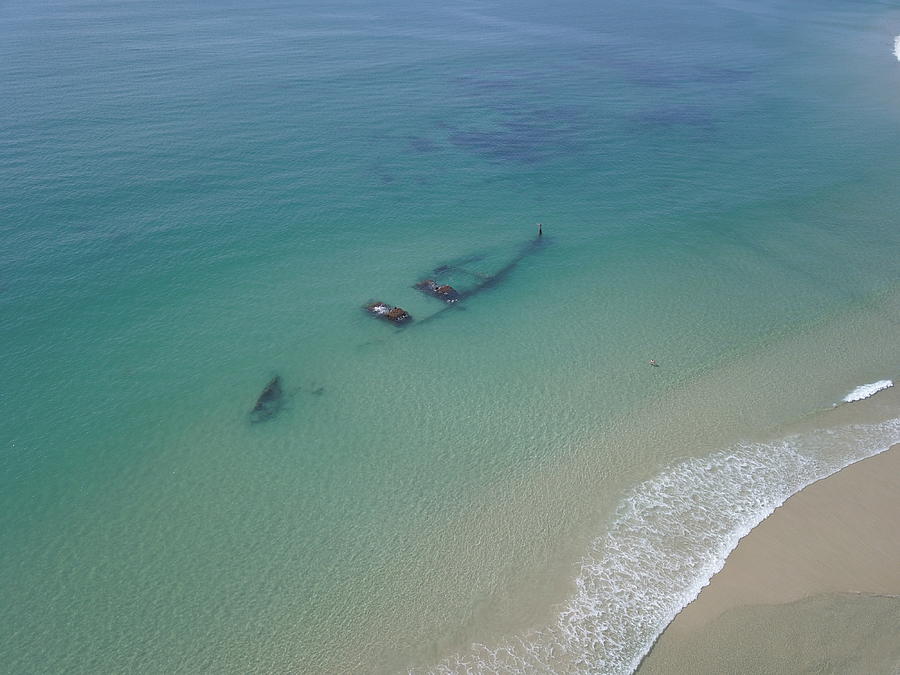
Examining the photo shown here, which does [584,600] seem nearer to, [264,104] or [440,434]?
[440,434]

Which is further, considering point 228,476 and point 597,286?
point 597,286

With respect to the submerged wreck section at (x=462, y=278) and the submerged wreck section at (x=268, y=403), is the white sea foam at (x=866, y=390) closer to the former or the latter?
the submerged wreck section at (x=462, y=278)

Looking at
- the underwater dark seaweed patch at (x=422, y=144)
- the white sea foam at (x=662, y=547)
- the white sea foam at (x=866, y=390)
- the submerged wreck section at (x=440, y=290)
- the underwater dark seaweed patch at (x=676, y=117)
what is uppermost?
the underwater dark seaweed patch at (x=676, y=117)

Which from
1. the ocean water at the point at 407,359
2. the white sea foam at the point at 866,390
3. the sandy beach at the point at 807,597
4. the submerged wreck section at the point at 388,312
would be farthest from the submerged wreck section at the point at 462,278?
the sandy beach at the point at 807,597

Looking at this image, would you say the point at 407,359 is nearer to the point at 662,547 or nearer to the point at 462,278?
the point at 462,278

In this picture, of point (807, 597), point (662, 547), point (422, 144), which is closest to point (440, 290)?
point (662, 547)

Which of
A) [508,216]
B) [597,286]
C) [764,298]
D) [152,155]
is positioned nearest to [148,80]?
[152,155]
